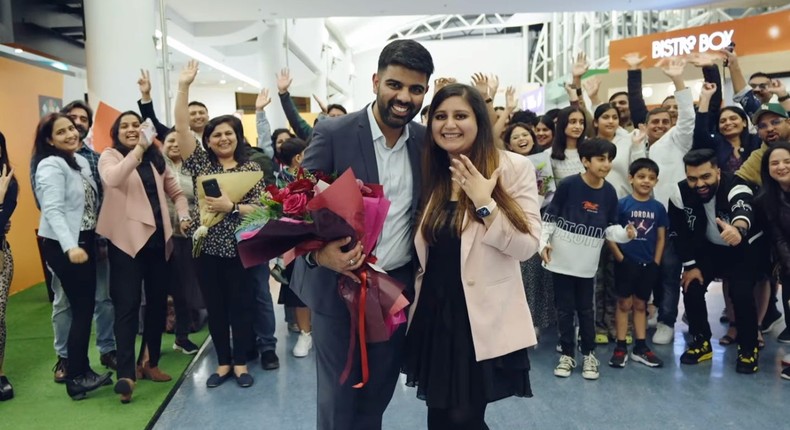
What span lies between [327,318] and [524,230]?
677 mm

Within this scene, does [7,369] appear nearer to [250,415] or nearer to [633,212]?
[250,415]

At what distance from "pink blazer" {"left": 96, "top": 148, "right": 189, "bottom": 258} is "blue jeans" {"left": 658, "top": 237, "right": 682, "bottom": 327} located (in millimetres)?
3195

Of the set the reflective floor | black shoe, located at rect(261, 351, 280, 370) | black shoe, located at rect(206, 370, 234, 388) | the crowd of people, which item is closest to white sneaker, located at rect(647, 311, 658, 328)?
the crowd of people

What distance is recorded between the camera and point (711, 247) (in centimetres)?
365

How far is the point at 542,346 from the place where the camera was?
158 inches

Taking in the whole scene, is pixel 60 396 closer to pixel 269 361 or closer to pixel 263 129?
pixel 269 361

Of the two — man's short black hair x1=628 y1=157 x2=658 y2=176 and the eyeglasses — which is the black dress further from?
the eyeglasses

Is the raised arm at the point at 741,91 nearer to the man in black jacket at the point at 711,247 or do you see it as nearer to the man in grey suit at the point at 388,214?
the man in black jacket at the point at 711,247

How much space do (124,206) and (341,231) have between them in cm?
207

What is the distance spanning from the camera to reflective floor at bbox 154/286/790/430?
2.87 meters

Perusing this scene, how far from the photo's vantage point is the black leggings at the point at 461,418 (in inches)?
75.2

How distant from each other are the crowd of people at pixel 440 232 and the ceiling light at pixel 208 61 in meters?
6.16

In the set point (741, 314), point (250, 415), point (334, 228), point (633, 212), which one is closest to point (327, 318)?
point (334, 228)

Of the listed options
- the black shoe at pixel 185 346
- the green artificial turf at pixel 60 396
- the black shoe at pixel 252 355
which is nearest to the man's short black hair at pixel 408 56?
the green artificial turf at pixel 60 396
